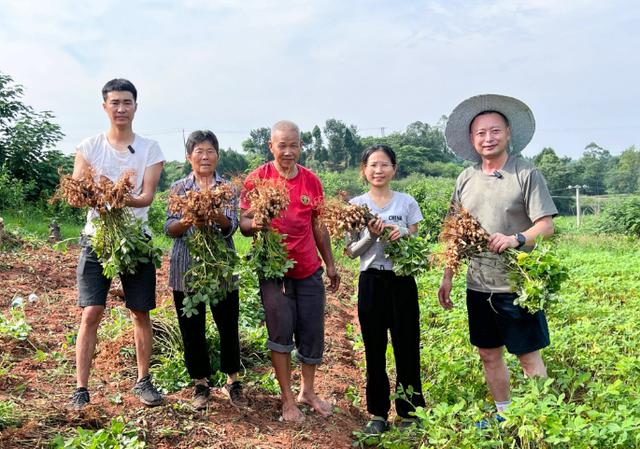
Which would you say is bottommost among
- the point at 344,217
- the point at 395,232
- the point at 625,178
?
the point at 395,232

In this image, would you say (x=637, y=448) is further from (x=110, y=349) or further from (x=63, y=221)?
(x=63, y=221)

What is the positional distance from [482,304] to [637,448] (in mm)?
1004

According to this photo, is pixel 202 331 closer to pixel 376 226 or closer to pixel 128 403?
pixel 128 403

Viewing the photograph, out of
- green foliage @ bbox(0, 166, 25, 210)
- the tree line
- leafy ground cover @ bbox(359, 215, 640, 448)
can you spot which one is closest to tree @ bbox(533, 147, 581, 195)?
the tree line

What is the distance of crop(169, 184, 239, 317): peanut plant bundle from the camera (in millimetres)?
2879

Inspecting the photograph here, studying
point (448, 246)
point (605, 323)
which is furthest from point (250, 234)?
point (605, 323)

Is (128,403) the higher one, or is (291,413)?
(128,403)

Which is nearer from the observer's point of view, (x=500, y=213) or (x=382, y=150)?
(x=500, y=213)

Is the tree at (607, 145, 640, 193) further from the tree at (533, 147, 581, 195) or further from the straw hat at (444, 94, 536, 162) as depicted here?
the straw hat at (444, 94, 536, 162)

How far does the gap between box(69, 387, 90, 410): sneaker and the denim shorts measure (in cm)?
108

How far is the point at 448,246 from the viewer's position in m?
2.91

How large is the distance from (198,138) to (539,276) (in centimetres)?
204

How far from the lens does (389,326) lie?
10.4 ft

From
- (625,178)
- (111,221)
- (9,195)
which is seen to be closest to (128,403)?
(111,221)
